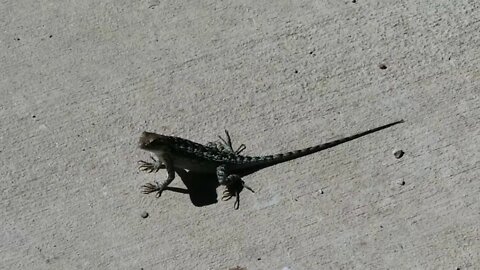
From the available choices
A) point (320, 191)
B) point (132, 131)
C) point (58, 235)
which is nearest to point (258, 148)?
point (320, 191)

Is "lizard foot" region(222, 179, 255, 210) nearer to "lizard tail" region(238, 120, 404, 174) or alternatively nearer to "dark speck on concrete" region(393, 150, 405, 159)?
"lizard tail" region(238, 120, 404, 174)

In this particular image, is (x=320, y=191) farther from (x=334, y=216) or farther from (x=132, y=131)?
(x=132, y=131)

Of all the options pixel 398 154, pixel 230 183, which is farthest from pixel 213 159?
pixel 398 154

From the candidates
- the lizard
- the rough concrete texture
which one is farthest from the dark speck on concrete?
the lizard

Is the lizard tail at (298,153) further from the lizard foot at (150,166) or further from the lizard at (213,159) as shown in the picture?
the lizard foot at (150,166)

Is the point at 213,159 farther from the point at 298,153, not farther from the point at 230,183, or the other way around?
the point at 298,153

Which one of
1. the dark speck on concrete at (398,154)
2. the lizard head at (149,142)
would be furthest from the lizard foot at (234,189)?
the dark speck on concrete at (398,154)
